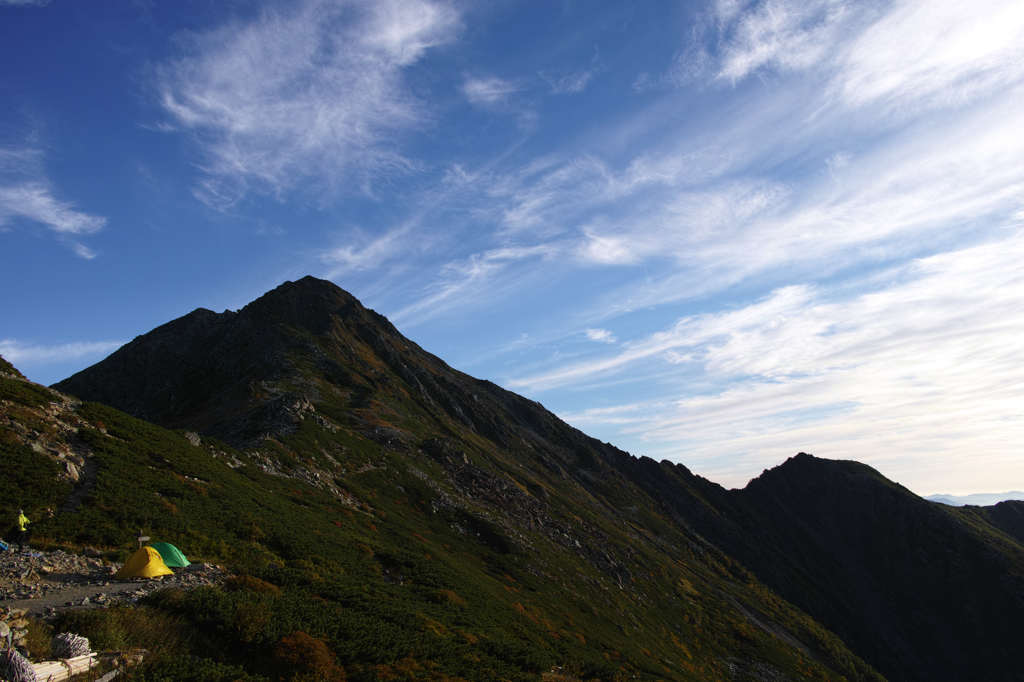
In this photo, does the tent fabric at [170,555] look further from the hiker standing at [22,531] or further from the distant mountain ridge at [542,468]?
the distant mountain ridge at [542,468]

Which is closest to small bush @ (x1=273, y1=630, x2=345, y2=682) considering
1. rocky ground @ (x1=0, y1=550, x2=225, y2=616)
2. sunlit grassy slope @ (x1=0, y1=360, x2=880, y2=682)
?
sunlit grassy slope @ (x1=0, y1=360, x2=880, y2=682)

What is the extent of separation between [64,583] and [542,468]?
124 metres

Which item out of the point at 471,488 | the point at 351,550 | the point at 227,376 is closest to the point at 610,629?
the point at 471,488

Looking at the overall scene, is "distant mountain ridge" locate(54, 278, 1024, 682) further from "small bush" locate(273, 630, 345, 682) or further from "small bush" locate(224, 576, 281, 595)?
"small bush" locate(273, 630, 345, 682)

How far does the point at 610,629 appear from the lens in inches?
2367

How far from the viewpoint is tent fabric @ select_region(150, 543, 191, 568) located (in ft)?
79.7

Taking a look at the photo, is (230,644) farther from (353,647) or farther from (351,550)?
(351,550)

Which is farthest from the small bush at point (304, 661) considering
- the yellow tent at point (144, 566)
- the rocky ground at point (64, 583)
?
the yellow tent at point (144, 566)

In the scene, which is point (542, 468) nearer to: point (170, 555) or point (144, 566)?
point (170, 555)

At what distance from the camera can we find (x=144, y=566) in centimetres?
2270

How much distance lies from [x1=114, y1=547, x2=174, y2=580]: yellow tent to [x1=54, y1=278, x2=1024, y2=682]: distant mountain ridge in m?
31.2

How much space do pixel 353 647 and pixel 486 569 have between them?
116ft

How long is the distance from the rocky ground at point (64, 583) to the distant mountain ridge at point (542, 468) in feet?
104

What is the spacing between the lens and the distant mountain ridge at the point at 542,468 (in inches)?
3369
